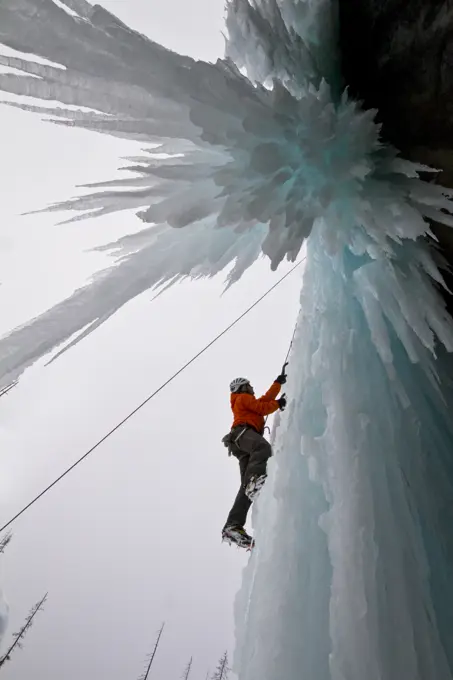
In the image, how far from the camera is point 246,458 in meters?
2.80

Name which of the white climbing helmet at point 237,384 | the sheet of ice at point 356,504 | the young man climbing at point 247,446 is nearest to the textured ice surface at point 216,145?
the sheet of ice at point 356,504

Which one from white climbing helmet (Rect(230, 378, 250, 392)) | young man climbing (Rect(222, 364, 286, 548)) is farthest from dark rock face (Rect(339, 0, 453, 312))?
white climbing helmet (Rect(230, 378, 250, 392))

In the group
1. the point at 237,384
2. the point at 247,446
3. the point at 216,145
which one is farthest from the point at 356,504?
the point at 237,384

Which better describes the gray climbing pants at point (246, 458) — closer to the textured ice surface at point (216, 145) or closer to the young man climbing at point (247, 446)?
the young man climbing at point (247, 446)

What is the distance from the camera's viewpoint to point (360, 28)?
1328 mm

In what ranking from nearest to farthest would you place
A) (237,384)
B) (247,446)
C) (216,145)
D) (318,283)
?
(216,145)
(318,283)
(247,446)
(237,384)

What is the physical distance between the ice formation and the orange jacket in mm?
1455

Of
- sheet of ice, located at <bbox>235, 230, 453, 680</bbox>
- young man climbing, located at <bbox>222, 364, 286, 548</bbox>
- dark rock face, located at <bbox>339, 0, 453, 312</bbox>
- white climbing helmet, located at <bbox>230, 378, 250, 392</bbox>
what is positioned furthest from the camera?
white climbing helmet, located at <bbox>230, 378, 250, 392</bbox>

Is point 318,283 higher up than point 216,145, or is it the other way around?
point 318,283

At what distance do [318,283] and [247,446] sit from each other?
154 cm

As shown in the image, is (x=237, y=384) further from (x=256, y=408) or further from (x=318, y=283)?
(x=318, y=283)

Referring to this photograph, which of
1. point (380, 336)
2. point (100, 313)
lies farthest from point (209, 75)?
point (380, 336)

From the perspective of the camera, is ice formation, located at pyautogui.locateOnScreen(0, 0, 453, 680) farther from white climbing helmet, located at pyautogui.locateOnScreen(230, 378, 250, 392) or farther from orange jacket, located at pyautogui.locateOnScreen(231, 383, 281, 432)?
white climbing helmet, located at pyautogui.locateOnScreen(230, 378, 250, 392)

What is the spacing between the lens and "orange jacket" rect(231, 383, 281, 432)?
2.83 meters
